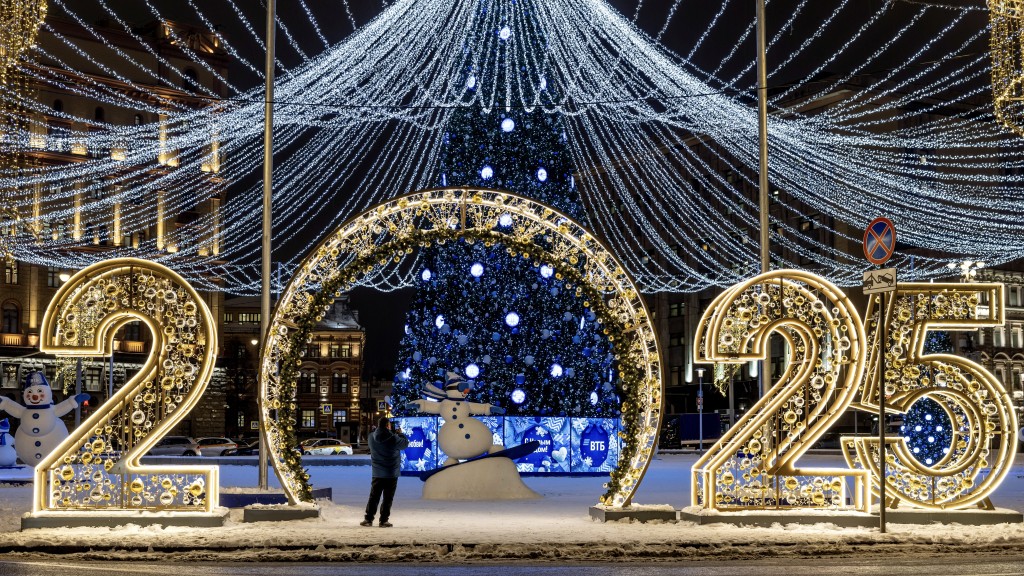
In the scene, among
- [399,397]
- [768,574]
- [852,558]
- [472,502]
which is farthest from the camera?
[399,397]

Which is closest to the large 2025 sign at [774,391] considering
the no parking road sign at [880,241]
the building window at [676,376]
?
the no parking road sign at [880,241]

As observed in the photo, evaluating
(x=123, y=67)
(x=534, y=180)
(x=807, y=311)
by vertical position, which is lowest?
(x=807, y=311)

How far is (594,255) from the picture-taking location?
55.4 feet

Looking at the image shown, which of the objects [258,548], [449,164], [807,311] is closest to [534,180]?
[449,164]

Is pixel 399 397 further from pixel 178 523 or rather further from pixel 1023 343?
pixel 1023 343

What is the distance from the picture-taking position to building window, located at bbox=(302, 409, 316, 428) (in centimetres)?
10219

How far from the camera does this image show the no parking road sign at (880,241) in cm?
1452

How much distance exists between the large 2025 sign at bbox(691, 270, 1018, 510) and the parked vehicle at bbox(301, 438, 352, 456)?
36.0 metres

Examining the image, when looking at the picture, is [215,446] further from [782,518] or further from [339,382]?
[339,382]

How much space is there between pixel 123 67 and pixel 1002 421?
Result: 6218 cm

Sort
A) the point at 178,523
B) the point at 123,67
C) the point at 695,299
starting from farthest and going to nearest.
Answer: the point at 695,299, the point at 123,67, the point at 178,523

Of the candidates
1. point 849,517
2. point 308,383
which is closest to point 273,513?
point 849,517

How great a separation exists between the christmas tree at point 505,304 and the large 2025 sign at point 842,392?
13.3 meters

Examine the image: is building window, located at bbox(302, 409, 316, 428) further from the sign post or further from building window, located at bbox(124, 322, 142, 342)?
the sign post
